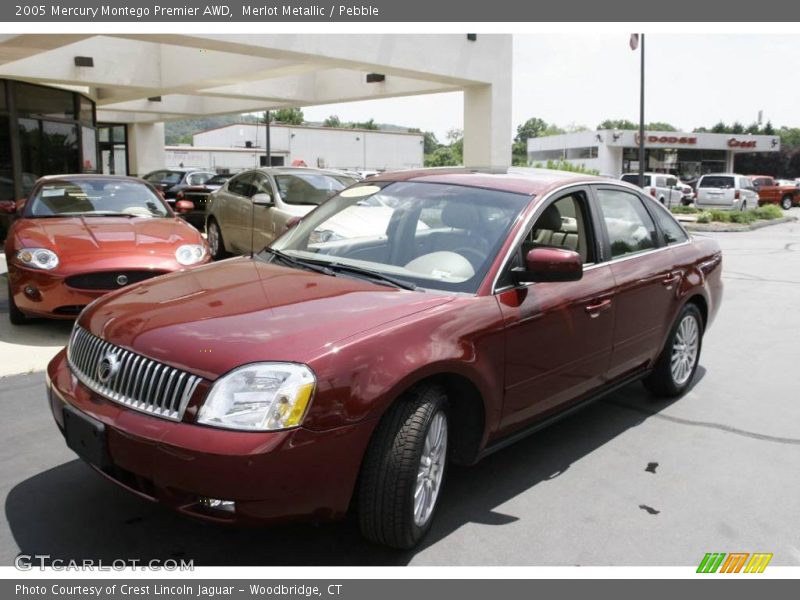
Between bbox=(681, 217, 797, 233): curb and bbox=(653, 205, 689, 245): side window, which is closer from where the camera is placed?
bbox=(653, 205, 689, 245): side window

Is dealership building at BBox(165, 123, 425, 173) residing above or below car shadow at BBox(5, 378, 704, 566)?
above

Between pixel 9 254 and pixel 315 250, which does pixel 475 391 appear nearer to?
pixel 315 250

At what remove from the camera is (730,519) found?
3.61 meters

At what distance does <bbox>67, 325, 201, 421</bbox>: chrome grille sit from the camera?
2.81 meters

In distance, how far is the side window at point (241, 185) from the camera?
10960 millimetres

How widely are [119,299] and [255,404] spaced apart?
130cm

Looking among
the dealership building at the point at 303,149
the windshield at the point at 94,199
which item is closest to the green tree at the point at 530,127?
the dealership building at the point at 303,149

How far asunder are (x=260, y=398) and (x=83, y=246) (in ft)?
15.3

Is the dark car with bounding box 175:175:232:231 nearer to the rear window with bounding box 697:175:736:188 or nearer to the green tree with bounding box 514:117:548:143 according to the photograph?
the rear window with bounding box 697:175:736:188

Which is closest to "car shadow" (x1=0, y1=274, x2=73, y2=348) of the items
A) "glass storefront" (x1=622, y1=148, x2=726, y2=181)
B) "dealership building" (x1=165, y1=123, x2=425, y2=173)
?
"dealership building" (x1=165, y1=123, x2=425, y2=173)

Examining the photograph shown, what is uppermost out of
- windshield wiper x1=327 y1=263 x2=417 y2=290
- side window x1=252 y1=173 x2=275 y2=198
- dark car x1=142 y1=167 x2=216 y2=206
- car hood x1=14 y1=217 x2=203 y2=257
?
dark car x1=142 y1=167 x2=216 y2=206

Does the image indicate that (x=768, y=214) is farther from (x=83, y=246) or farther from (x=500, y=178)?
(x=83, y=246)

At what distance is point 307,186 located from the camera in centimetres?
1050

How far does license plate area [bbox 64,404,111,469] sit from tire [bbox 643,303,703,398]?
3.75 m
